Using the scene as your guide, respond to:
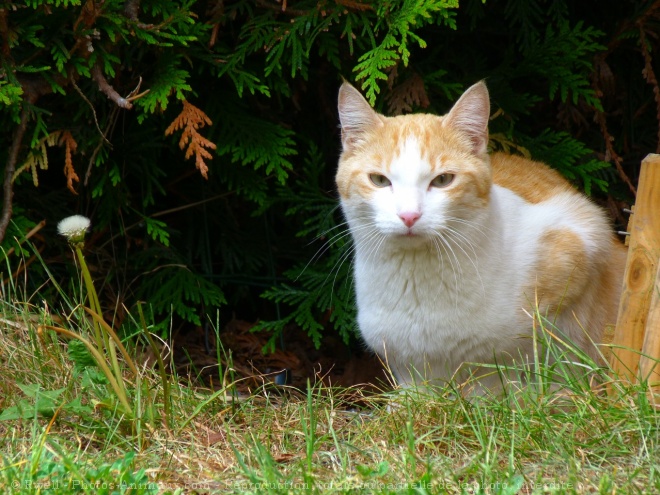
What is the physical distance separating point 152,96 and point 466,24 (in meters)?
1.53

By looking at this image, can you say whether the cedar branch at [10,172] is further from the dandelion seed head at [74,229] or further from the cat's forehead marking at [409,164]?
the cat's forehead marking at [409,164]

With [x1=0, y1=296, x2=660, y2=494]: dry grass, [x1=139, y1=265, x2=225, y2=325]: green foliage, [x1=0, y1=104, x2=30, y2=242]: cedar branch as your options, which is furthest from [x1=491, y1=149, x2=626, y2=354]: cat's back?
[x1=0, y1=104, x2=30, y2=242]: cedar branch

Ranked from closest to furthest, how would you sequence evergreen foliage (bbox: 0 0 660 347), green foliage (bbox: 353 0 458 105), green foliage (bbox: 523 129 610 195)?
green foliage (bbox: 353 0 458 105) → evergreen foliage (bbox: 0 0 660 347) → green foliage (bbox: 523 129 610 195)

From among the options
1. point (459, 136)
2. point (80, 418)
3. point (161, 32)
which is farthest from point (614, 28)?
point (80, 418)

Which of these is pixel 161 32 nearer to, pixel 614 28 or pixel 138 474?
pixel 138 474

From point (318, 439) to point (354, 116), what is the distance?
116 cm

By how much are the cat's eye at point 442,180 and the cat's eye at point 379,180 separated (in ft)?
0.49

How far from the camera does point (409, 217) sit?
268 centimetres

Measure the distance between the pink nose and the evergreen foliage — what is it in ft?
1.93

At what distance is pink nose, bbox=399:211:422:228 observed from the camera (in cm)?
268

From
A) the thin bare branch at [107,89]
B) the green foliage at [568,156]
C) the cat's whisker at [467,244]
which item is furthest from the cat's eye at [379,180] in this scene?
the green foliage at [568,156]

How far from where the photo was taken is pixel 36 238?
12.5 ft

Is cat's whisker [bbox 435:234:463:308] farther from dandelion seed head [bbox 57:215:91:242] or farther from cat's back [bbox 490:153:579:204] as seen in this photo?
dandelion seed head [bbox 57:215:91:242]

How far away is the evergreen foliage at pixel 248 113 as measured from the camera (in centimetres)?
325
